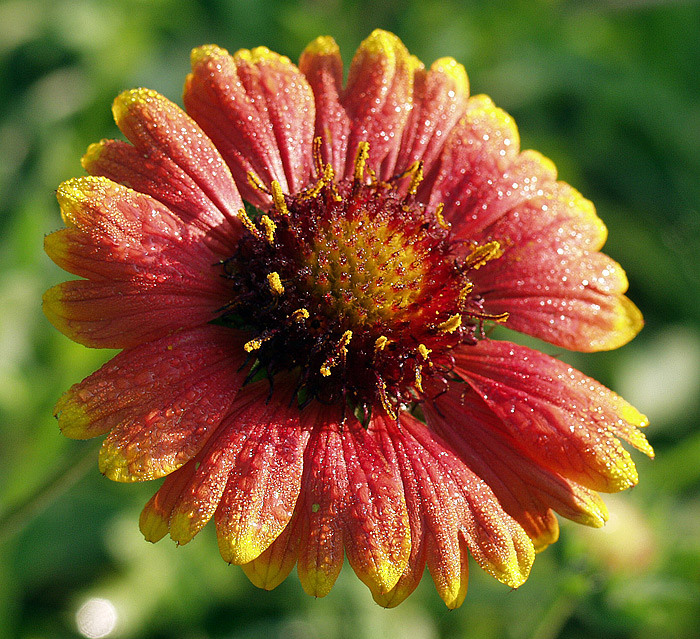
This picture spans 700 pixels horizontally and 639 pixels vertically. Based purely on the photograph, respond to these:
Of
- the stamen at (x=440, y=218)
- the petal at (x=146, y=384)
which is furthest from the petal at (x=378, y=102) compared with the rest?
the petal at (x=146, y=384)

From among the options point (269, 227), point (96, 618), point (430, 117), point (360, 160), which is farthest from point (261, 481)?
point (96, 618)

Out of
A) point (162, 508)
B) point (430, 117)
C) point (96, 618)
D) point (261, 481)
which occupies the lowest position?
point (96, 618)

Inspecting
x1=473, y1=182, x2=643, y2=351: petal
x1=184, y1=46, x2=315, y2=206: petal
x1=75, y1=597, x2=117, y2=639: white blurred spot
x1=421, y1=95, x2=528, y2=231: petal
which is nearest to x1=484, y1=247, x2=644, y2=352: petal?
x1=473, y1=182, x2=643, y2=351: petal

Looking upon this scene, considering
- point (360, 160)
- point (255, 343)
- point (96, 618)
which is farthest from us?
point (96, 618)

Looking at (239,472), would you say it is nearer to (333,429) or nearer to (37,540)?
(333,429)

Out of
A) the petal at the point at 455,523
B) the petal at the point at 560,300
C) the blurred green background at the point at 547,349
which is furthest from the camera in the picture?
the blurred green background at the point at 547,349

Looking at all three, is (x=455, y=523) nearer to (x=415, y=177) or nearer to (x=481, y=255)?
(x=481, y=255)

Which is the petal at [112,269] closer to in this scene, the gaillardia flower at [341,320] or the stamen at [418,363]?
the gaillardia flower at [341,320]
